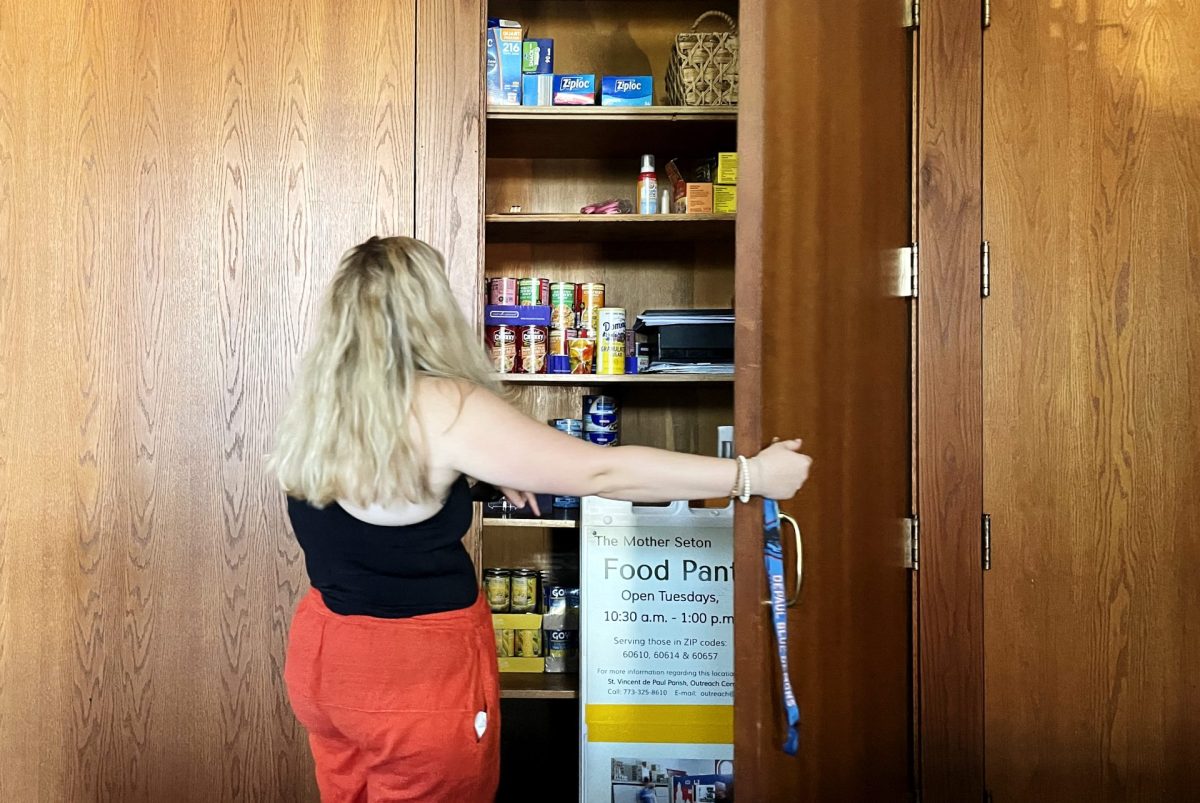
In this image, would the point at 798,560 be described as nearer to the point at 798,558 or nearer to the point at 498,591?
the point at 798,558

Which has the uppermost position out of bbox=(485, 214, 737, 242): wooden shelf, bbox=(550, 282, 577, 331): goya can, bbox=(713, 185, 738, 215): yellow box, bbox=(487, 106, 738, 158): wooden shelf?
bbox=(487, 106, 738, 158): wooden shelf

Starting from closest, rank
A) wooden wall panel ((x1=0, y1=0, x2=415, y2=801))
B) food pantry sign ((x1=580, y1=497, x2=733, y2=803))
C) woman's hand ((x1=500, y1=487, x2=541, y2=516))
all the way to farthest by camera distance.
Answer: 1. woman's hand ((x1=500, y1=487, x2=541, y2=516))
2. wooden wall panel ((x1=0, y1=0, x2=415, y2=801))
3. food pantry sign ((x1=580, y1=497, x2=733, y2=803))

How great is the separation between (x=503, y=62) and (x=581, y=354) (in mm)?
714

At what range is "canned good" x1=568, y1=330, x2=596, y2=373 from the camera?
262 centimetres

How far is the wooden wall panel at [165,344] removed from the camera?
7.59 ft

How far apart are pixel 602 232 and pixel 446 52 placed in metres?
0.61

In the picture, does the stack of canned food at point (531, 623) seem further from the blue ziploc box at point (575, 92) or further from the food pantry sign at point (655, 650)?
the blue ziploc box at point (575, 92)

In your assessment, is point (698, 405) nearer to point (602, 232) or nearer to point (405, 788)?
point (602, 232)

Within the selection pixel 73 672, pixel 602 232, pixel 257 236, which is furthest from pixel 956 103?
pixel 73 672

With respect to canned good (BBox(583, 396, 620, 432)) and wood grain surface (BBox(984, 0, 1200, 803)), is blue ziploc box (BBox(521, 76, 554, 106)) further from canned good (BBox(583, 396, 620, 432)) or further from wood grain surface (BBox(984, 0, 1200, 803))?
wood grain surface (BBox(984, 0, 1200, 803))

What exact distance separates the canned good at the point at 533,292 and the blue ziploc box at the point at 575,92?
45cm

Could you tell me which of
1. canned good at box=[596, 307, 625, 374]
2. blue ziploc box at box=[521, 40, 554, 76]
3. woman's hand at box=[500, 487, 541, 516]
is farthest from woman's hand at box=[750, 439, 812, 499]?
blue ziploc box at box=[521, 40, 554, 76]

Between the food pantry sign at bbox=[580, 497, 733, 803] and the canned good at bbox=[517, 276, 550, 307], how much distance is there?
1.80 feet

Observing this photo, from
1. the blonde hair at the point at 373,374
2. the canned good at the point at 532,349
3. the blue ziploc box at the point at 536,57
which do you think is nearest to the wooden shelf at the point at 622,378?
the canned good at the point at 532,349
